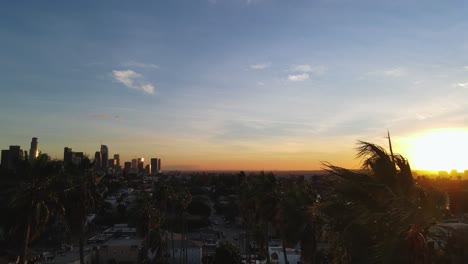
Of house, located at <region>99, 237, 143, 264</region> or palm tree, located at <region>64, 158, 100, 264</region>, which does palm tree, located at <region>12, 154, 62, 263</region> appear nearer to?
palm tree, located at <region>64, 158, 100, 264</region>

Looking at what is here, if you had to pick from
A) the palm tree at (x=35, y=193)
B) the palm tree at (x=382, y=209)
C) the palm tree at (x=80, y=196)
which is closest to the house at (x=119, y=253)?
the palm tree at (x=80, y=196)

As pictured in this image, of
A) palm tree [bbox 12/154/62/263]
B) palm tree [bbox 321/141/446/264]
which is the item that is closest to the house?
palm tree [bbox 12/154/62/263]

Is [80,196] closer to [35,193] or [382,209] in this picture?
[35,193]

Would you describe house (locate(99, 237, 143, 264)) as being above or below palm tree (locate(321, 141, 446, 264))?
below

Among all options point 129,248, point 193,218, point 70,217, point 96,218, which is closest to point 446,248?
point 70,217

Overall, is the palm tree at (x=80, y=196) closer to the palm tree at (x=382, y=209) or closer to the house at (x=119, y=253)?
the palm tree at (x=382, y=209)

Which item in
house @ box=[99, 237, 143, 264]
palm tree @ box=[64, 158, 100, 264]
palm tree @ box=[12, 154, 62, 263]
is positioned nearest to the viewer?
palm tree @ box=[12, 154, 62, 263]

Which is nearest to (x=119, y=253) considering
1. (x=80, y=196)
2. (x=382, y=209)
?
(x=80, y=196)

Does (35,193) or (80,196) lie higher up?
(35,193)
